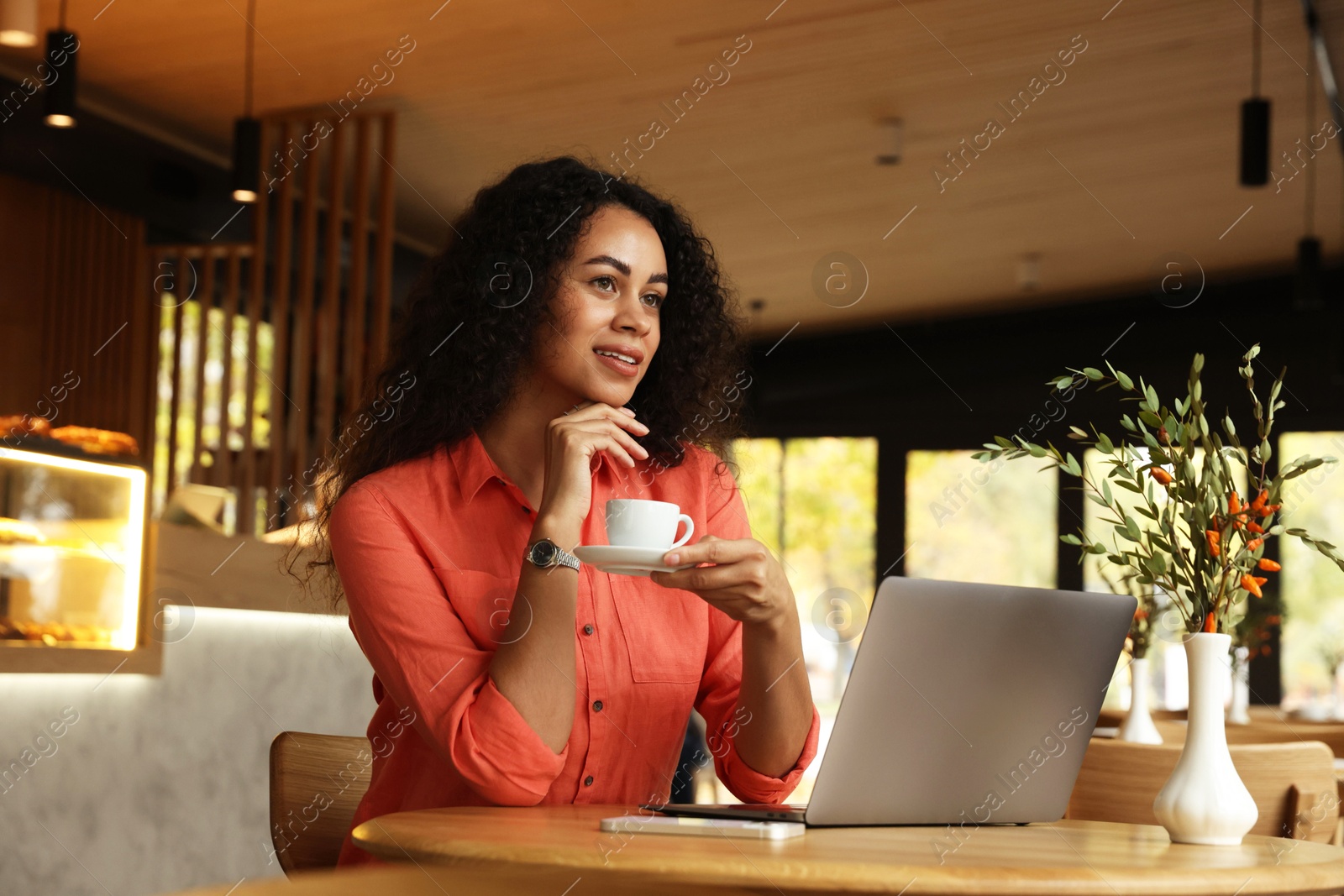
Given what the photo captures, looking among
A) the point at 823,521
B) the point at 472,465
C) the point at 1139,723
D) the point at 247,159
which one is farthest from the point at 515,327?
the point at 823,521

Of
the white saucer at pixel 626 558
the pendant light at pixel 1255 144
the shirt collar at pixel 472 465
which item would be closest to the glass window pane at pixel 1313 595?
the pendant light at pixel 1255 144

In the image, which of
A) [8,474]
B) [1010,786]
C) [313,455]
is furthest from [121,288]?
[1010,786]

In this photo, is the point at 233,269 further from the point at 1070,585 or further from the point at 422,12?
the point at 1070,585

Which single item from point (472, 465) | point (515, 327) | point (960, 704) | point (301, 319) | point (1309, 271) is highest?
point (1309, 271)

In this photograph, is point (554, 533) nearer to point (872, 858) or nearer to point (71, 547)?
point (872, 858)

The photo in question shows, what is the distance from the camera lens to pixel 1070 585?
9.30 metres

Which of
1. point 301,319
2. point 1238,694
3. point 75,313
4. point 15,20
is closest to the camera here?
point 15,20

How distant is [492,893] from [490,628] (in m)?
1.12

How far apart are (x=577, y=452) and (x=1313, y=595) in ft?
26.8

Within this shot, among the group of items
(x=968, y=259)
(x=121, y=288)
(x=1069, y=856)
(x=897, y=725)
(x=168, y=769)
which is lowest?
(x=168, y=769)

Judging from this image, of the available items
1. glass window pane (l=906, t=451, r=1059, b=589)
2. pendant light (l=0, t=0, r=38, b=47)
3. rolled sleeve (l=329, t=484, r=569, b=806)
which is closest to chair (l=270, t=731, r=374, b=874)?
rolled sleeve (l=329, t=484, r=569, b=806)

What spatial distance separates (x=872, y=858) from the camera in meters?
1.04

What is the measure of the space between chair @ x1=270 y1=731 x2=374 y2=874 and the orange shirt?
0.11 meters

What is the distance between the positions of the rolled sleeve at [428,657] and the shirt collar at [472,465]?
0.37 feet
